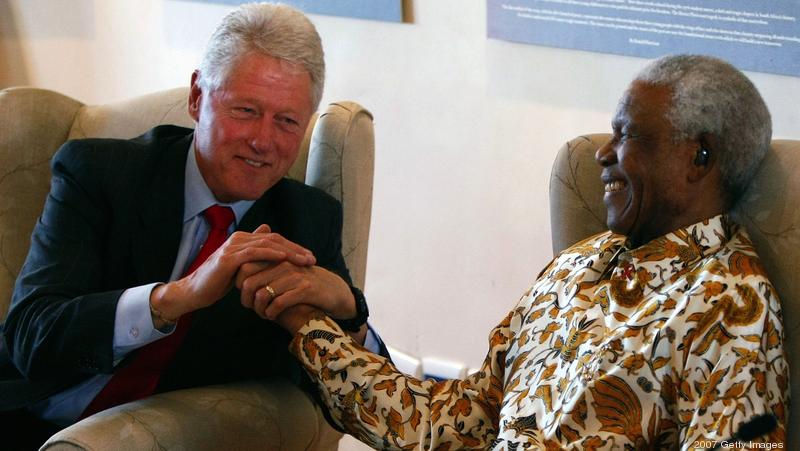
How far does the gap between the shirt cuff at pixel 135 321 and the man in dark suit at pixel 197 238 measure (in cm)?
2

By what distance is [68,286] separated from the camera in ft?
5.80

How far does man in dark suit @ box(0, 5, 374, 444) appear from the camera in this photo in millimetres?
1746

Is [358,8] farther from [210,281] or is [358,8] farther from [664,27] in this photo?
[210,281]

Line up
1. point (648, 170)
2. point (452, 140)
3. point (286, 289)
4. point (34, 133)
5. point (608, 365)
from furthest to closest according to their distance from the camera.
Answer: point (452, 140) < point (34, 133) < point (286, 289) < point (648, 170) < point (608, 365)

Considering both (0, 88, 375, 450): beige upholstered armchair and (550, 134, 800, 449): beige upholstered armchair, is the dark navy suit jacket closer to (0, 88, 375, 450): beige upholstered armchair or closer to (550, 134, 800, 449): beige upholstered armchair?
(0, 88, 375, 450): beige upholstered armchair

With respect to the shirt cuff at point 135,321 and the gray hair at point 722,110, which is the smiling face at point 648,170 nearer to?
the gray hair at point 722,110

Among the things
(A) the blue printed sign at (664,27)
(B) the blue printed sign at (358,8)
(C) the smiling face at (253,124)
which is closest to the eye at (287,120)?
(C) the smiling face at (253,124)

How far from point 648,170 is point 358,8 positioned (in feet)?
4.80

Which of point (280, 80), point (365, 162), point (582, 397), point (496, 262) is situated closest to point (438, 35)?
point (496, 262)

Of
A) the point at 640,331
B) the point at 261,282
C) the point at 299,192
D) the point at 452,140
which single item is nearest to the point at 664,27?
the point at 452,140

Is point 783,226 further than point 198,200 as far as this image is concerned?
No

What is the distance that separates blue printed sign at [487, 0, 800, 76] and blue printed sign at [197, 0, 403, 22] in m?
0.30

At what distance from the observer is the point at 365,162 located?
2062mm

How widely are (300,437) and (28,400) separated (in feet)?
1.55
